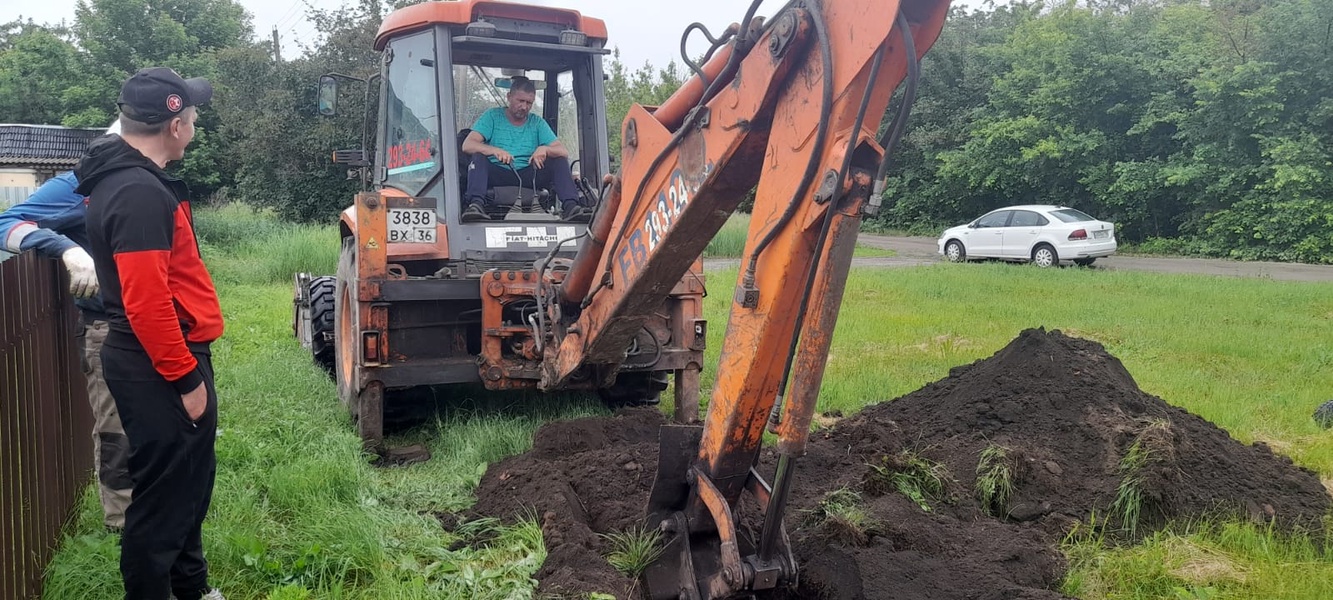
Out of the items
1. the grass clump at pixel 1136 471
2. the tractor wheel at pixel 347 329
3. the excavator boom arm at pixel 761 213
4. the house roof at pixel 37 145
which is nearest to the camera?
the excavator boom arm at pixel 761 213

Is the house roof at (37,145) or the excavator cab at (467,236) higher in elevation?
the house roof at (37,145)

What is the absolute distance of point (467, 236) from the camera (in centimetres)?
593

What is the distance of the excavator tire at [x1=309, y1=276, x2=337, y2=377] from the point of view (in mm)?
7367

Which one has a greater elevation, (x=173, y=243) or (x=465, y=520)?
(x=173, y=243)

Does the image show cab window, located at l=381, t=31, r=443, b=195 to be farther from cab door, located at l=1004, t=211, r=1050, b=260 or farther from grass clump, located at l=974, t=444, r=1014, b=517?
cab door, located at l=1004, t=211, r=1050, b=260

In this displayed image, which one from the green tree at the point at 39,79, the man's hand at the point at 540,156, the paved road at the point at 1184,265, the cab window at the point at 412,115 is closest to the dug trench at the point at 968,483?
the man's hand at the point at 540,156

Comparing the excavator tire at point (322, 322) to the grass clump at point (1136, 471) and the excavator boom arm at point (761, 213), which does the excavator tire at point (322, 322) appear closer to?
the excavator boom arm at point (761, 213)

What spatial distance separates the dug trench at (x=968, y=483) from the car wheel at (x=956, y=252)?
16.5m

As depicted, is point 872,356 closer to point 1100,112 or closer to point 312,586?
point 312,586

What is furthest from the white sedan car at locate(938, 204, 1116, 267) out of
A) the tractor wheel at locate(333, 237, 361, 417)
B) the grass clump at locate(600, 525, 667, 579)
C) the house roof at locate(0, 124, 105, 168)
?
the house roof at locate(0, 124, 105, 168)

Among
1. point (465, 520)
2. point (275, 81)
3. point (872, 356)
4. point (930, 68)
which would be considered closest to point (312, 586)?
point (465, 520)

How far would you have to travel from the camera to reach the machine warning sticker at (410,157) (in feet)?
20.0

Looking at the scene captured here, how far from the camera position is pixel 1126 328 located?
418 inches

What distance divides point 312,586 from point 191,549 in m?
0.48
